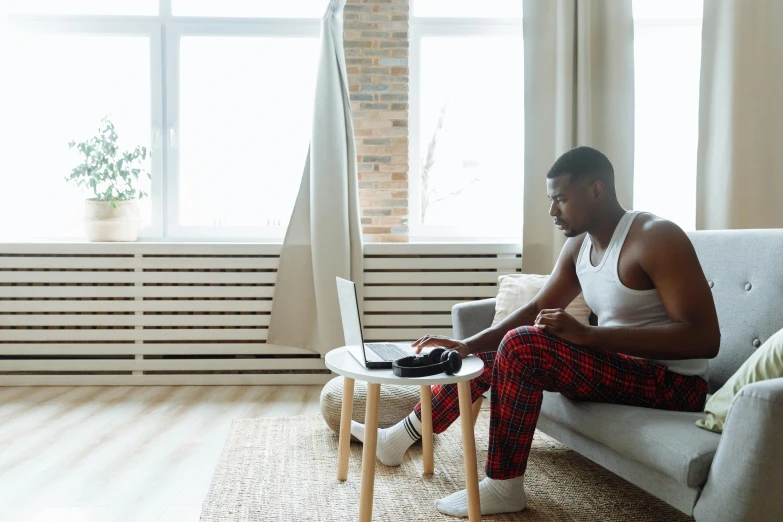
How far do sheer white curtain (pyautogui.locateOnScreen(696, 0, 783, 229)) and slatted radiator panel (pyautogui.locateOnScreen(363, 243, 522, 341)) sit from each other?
1034mm

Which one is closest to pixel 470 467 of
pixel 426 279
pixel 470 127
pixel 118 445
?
pixel 118 445

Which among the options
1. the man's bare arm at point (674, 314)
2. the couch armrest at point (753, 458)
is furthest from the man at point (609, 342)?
the couch armrest at point (753, 458)

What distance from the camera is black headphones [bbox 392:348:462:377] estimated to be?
163 centimetres

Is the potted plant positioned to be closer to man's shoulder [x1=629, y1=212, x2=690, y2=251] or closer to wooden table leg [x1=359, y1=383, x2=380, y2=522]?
wooden table leg [x1=359, y1=383, x2=380, y2=522]

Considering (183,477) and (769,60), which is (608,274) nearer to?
(183,477)

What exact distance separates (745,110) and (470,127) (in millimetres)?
1374

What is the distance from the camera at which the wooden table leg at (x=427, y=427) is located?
1990mm

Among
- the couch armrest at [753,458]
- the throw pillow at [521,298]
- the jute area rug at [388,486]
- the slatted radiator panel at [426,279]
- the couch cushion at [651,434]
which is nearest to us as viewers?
the couch armrest at [753,458]

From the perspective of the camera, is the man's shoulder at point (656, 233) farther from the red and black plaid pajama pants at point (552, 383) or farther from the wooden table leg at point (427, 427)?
the wooden table leg at point (427, 427)

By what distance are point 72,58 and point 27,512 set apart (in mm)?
2765

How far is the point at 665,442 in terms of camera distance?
146 centimetres

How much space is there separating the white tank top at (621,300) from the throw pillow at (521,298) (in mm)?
667

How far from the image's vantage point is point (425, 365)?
1652 millimetres

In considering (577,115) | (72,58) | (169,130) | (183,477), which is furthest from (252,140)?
(183,477)
